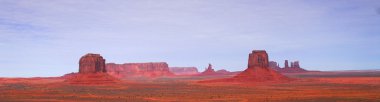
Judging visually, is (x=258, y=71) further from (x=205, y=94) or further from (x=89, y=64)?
(x=205, y=94)

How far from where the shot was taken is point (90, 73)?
99.7 meters

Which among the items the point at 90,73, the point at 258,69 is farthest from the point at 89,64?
the point at 258,69

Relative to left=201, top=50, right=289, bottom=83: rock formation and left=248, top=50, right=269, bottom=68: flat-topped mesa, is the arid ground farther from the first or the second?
left=248, top=50, right=269, bottom=68: flat-topped mesa

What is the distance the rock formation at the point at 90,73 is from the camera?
319 ft

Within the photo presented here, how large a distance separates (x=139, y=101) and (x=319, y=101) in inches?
691

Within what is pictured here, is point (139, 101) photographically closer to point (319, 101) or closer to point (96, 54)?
point (319, 101)

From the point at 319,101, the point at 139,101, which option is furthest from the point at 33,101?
the point at 319,101

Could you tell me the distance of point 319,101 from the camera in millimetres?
40812

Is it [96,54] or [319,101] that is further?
[96,54]

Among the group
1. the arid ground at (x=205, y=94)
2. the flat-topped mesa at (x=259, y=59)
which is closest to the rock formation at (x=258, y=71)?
the flat-topped mesa at (x=259, y=59)

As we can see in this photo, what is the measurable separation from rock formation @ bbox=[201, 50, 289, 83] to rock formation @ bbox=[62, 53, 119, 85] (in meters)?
29.8

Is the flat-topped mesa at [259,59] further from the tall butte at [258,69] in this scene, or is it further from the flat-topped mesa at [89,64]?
the flat-topped mesa at [89,64]

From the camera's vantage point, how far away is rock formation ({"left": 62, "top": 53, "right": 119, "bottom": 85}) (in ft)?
319

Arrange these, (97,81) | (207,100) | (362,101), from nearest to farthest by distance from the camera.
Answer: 1. (362,101)
2. (207,100)
3. (97,81)
